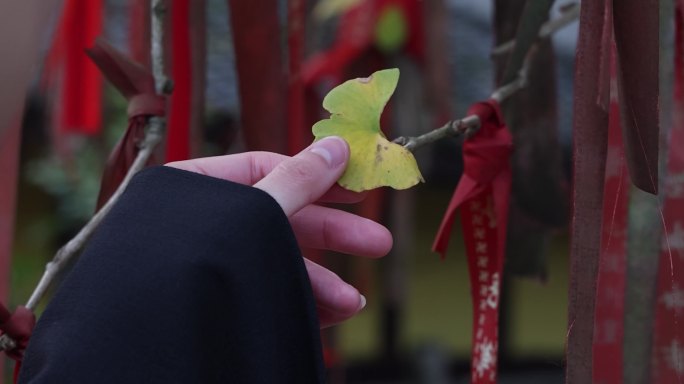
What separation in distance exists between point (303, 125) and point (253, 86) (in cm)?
15

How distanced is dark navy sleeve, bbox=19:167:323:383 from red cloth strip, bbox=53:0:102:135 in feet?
2.13

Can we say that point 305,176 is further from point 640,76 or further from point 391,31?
point 391,31

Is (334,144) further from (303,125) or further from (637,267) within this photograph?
(303,125)

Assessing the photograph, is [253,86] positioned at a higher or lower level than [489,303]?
higher

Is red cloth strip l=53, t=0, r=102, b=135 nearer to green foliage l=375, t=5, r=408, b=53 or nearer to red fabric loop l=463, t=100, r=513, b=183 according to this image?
green foliage l=375, t=5, r=408, b=53

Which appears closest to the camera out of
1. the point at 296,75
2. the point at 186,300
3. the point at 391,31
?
the point at 186,300

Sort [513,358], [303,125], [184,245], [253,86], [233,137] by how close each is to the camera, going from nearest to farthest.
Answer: [184,245]
[253,86]
[303,125]
[233,137]
[513,358]

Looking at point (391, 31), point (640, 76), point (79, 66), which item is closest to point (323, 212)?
point (640, 76)

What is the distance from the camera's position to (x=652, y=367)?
0.58m

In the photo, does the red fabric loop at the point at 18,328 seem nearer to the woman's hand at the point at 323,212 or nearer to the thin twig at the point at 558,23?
the woman's hand at the point at 323,212

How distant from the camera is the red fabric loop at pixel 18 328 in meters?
0.54

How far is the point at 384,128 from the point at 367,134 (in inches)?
32.1

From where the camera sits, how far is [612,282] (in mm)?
600

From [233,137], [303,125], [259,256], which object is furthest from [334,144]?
[233,137]
